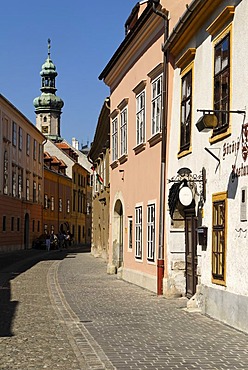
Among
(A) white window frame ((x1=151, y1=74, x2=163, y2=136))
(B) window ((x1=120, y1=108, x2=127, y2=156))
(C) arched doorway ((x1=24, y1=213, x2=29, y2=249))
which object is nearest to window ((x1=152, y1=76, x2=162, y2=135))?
(A) white window frame ((x1=151, y1=74, x2=163, y2=136))

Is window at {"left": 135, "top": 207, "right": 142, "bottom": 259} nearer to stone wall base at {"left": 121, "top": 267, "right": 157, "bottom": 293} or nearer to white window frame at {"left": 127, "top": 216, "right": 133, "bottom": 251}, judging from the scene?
stone wall base at {"left": 121, "top": 267, "right": 157, "bottom": 293}

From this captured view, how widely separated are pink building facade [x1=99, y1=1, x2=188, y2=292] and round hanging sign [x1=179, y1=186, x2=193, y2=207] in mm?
2823

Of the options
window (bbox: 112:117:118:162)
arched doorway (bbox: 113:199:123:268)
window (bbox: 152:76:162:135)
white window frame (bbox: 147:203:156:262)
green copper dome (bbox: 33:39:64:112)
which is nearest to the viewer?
window (bbox: 152:76:162:135)

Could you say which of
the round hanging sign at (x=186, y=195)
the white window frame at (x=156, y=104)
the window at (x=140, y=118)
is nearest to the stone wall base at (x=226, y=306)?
the round hanging sign at (x=186, y=195)

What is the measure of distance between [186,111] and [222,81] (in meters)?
3.17

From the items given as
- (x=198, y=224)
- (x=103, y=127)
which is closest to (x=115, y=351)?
(x=198, y=224)

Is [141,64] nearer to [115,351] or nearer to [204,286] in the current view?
[204,286]

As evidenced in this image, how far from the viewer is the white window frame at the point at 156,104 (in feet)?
59.0

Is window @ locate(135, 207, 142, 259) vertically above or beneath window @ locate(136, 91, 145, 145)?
beneath

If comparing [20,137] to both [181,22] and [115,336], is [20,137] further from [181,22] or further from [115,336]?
[115,336]

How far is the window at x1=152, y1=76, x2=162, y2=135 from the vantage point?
18120 mm

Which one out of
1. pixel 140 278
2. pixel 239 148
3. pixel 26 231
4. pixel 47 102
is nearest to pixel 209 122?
pixel 239 148

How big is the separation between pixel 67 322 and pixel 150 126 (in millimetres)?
8182

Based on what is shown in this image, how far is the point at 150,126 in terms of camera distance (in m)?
19.3
